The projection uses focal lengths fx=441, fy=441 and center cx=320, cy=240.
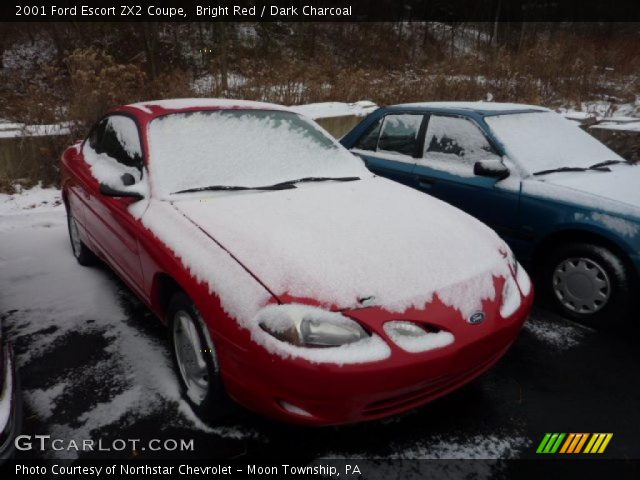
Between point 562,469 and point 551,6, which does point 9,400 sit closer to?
point 562,469

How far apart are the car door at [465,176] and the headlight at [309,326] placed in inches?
88.8

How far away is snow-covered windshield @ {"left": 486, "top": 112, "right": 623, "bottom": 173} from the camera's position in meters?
3.54

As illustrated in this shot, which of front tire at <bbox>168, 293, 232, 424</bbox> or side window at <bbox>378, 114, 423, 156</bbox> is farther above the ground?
side window at <bbox>378, 114, 423, 156</bbox>

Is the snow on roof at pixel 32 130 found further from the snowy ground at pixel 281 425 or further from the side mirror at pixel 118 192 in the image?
the side mirror at pixel 118 192

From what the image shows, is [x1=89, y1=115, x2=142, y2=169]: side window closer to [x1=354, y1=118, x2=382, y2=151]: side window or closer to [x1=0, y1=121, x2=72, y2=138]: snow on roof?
[x1=354, y1=118, x2=382, y2=151]: side window

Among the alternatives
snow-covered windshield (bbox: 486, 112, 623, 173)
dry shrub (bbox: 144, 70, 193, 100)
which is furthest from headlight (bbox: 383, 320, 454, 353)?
dry shrub (bbox: 144, 70, 193, 100)

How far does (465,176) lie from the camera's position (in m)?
3.74

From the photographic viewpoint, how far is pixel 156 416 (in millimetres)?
2277


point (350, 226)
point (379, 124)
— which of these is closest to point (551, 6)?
point (379, 124)

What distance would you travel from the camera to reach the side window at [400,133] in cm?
420

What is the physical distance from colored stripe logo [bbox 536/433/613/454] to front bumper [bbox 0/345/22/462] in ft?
7.65

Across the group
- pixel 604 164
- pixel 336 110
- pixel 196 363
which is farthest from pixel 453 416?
pixel 336 110

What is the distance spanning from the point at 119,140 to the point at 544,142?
3.38 meters

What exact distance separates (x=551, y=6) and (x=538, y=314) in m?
29.2
